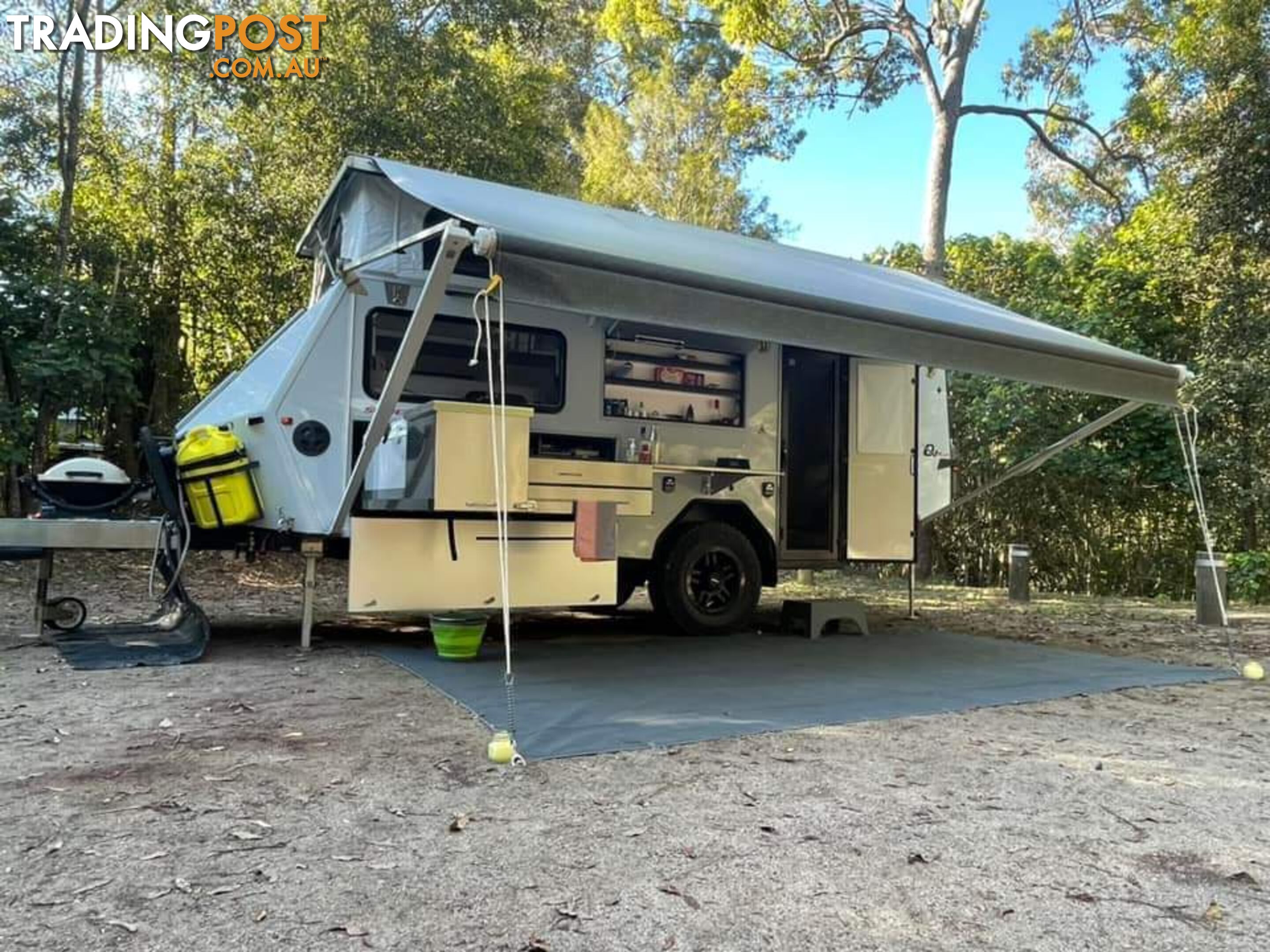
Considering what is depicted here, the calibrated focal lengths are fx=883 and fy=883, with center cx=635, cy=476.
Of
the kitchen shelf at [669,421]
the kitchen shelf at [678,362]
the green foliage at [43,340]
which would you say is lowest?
the kitchen shelf at [669,421]

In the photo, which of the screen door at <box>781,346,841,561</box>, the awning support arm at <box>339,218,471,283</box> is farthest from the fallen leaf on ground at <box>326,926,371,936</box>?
the screen door at <box>781,346,841,561</box>

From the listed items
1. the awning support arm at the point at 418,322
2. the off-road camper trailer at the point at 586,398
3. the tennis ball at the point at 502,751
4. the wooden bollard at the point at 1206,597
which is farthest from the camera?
the wooden bollard at the point at 1206,597

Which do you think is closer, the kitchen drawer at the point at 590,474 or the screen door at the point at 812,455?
the kitchen drawer at the point at 590,474

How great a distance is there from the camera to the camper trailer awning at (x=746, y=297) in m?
3.22

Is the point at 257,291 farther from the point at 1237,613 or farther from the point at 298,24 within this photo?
the point at 1237,613

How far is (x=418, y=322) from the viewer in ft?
10.7

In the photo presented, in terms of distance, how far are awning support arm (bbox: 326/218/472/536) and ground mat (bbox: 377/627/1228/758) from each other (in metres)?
1.14

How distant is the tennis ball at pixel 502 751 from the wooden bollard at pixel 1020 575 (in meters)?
7.50

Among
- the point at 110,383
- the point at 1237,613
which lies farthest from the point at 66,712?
the point at 1237,613

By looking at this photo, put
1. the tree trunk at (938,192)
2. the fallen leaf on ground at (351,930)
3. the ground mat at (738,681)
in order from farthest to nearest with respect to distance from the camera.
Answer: the tree trunk at (938,192) < the ground mat at (738,681) < the fallen leaf on ground at (351,930)

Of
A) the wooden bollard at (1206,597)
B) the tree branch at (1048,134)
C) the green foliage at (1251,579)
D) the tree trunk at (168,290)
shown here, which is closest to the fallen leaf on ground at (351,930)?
the wooden bollard at (1206,597)

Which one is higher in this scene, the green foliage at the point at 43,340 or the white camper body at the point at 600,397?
the green foliage at the point at 43,340

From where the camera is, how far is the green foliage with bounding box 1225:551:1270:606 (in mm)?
9062

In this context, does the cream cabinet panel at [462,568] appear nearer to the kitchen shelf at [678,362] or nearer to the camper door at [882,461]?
the kitchen shelf at [678,362]
